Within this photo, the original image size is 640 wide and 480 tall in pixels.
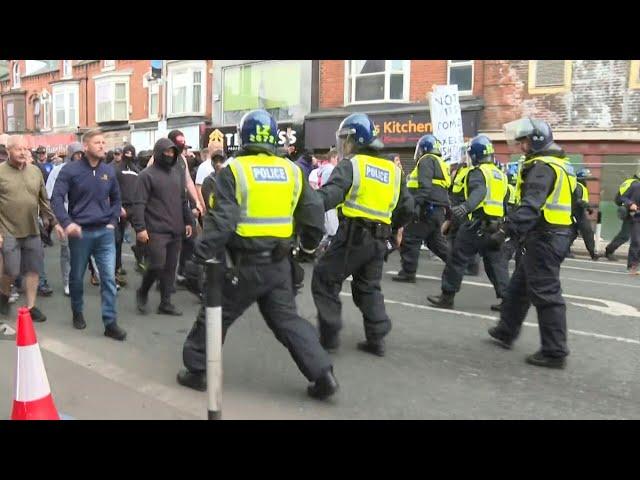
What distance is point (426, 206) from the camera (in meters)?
8.66

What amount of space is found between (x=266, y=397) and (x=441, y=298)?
11.1ft

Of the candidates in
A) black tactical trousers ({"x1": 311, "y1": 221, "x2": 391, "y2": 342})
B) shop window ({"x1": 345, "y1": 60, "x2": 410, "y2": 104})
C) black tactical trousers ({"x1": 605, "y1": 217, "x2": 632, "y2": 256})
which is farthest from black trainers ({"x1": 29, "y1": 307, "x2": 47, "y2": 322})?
shop window ({"x1": 345, "y1": 60, "x2": 410, "y2": 104})

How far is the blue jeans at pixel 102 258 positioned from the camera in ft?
18.5

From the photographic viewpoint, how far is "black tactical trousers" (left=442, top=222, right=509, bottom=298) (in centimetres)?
683

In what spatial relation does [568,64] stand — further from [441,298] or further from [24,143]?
[24,143]

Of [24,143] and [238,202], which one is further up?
[24,143]

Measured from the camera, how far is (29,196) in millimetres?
6070

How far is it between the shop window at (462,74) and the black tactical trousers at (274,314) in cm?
1481

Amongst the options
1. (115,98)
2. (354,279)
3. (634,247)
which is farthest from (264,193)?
(115,98)

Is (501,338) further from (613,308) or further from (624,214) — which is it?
(624,214)

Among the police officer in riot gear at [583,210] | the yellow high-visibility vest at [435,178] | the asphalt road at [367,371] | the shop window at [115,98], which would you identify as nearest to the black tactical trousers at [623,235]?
the police officer in riot gear at [583,210]

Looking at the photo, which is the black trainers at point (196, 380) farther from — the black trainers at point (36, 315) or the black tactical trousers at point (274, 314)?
the black trainers at point (36, 315)
